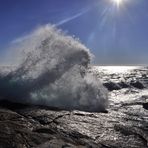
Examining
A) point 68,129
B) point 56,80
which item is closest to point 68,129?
point 68,129

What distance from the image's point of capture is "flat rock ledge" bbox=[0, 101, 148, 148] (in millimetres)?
7738

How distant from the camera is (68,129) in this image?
9.23 m

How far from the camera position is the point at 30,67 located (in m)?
16.8

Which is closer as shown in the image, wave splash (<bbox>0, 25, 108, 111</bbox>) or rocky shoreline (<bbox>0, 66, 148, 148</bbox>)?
Result: rocky shoreline (<bbox>0, 66, 148, 148</bbox>)

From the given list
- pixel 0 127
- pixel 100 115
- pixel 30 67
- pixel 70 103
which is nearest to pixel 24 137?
pixel 0 127

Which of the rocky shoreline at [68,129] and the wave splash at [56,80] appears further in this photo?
the wave splash at [56,80]

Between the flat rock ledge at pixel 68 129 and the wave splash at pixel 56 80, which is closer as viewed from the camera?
the flat rock ledge at pixel 68 129

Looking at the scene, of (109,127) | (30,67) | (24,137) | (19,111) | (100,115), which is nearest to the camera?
(24,137)

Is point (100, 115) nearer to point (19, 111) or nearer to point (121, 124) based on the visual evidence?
point (121, 124)

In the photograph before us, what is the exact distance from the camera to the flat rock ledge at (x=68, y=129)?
7738 millimetres

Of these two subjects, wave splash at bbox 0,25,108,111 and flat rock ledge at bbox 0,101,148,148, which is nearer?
flat rock ledge at bbox 0,101,148,148

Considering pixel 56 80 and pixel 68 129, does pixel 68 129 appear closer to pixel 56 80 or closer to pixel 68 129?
pixel 68 129

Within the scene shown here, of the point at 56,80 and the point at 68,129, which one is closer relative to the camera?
the point at 68,129

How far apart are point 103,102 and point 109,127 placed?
214 inches
